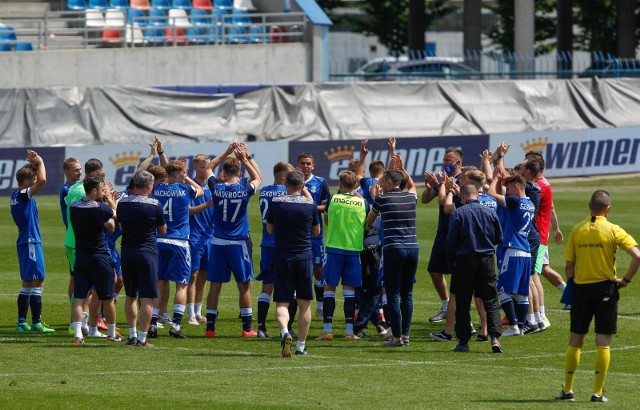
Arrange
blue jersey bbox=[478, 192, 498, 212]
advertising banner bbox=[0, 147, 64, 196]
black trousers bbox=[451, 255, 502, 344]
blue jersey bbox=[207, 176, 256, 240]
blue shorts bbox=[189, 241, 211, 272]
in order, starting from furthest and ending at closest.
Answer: advertising banner bbox=[0, 147, 64, 196] → blue shorts bbox=[189, 241, 211, 272] → blue jersey bbox=[207, 176, 256, 240] → blue jersey bbox=[478, 192, 498, 212] → black trousers bbox=[451, 255, 502, 344]

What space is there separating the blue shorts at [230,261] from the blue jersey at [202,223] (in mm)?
1279

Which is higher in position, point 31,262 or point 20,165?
point 20,165

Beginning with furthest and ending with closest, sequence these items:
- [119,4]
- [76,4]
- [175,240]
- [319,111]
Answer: [119,4] → [76,4] → [319,111] → [175,240]

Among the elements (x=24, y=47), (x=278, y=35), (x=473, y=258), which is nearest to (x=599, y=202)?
(x=473, y=258)

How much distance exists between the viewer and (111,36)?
40.2 meters

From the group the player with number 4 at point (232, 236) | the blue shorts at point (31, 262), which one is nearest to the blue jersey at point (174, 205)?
the player with number 4 at point (232, 236)

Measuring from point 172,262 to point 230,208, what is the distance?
99 centimetres

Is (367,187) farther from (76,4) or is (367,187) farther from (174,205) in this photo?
(76,4)

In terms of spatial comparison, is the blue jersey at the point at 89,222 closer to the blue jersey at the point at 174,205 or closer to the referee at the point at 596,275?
the blue jersey at the point at 174,205

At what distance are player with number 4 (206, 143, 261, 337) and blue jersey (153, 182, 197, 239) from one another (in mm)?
374

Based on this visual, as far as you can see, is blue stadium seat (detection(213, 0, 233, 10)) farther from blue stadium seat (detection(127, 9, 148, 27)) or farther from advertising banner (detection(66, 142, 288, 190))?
advertising banner (detection(66, 142, 288, 190))

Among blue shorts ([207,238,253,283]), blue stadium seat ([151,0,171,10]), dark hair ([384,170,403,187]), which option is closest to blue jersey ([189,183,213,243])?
blue shorts ([207,238,253,283])

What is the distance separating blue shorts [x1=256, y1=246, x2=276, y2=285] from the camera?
15.4m

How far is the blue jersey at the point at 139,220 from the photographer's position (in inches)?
554
